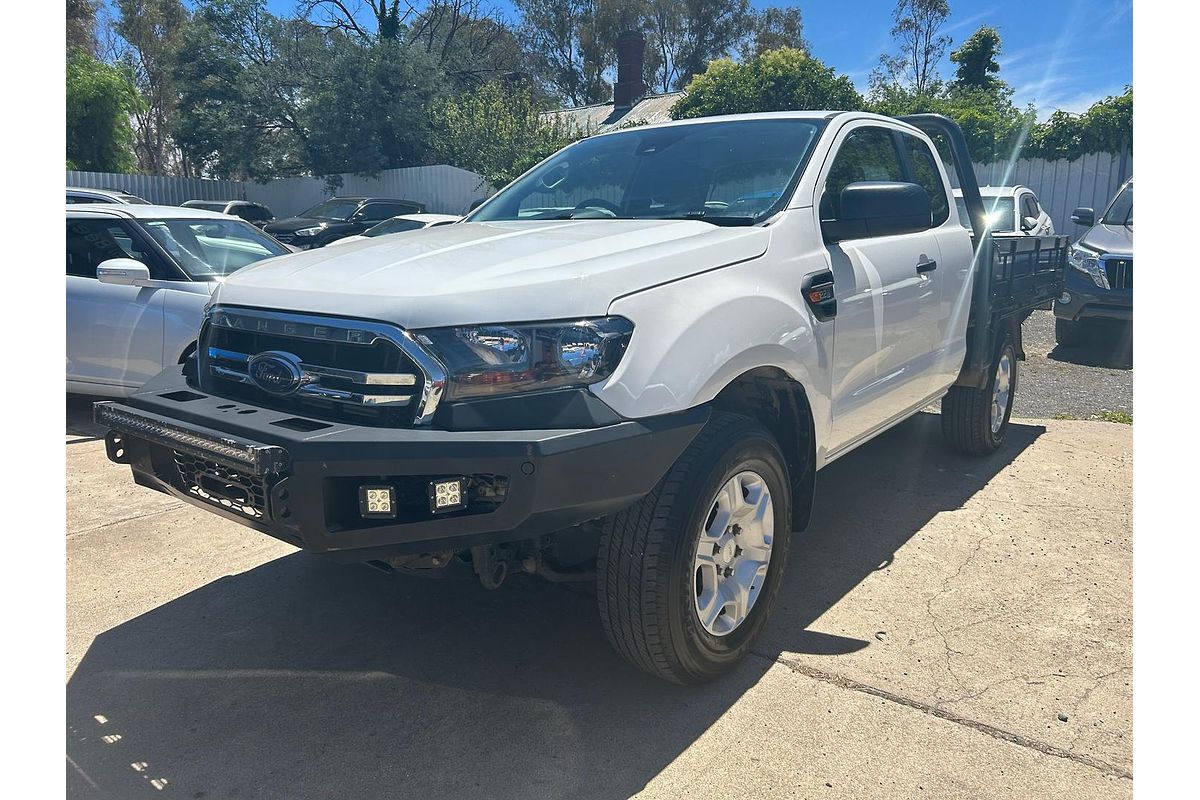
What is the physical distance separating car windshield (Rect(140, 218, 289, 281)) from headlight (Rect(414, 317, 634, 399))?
4199mm

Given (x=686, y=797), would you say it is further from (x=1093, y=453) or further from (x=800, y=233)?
(x=1093, y=453)

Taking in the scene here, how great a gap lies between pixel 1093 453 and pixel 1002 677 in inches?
132

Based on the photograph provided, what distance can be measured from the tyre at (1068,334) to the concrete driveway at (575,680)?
6.66m

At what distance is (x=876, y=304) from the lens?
3689 millimetres

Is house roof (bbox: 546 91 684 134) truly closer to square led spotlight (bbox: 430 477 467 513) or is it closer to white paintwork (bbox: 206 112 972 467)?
white paintwork (bbox: 206 112 972 467)

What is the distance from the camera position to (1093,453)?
5773 mm

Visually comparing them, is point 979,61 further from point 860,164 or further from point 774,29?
point 860,164

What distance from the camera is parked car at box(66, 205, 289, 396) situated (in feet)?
19.2

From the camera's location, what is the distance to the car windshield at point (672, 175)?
3.45m

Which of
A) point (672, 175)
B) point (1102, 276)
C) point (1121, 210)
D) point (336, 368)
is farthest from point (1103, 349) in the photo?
point (336, 368)

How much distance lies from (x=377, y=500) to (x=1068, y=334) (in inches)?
401

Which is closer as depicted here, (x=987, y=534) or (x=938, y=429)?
(x=987, y=534)

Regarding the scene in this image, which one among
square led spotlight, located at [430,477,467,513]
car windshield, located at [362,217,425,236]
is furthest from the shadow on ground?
car windshield, located at [362,217,425,236]

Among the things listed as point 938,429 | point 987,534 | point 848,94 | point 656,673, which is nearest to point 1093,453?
point 938,429
